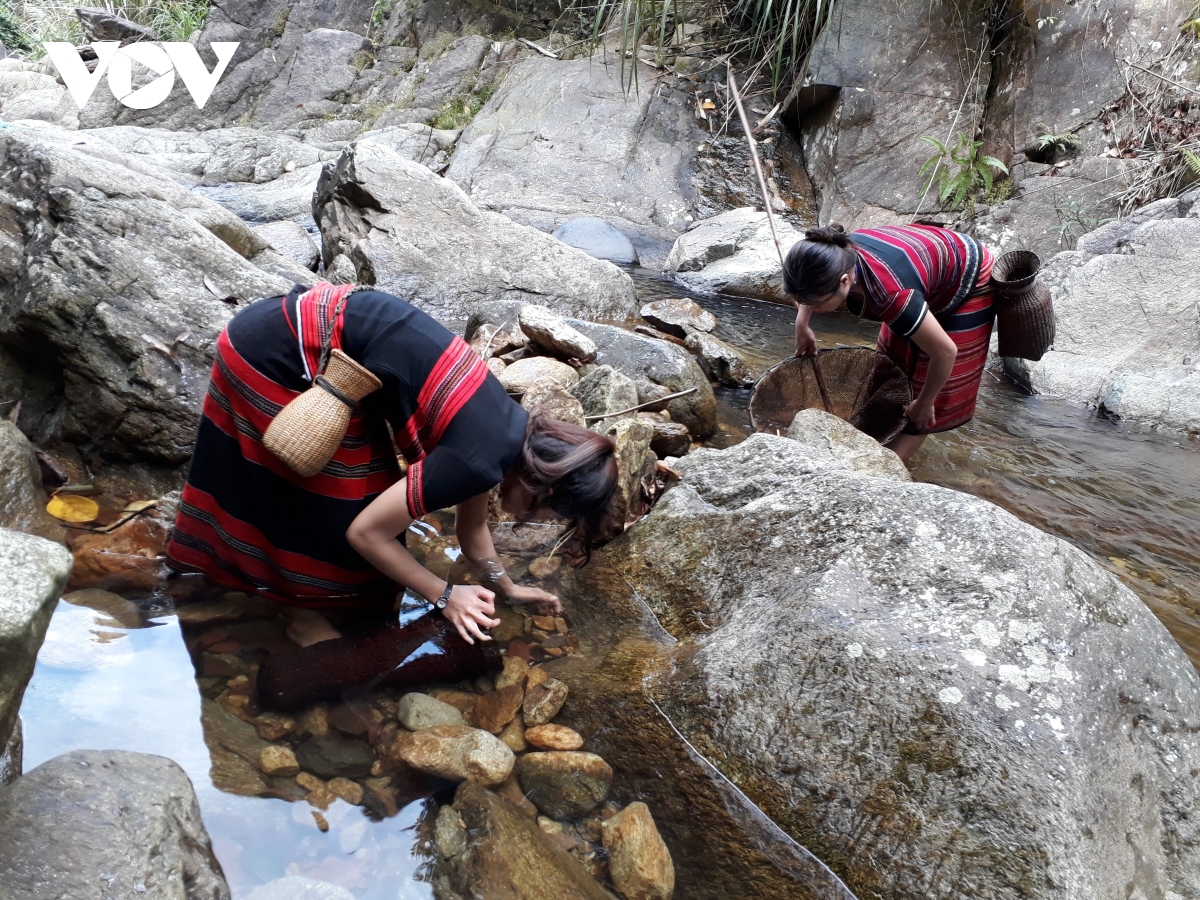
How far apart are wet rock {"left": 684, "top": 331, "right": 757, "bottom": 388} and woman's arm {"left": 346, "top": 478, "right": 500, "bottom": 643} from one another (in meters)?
2.91

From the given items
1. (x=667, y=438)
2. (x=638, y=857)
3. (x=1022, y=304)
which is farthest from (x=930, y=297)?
(x=638, y=857)

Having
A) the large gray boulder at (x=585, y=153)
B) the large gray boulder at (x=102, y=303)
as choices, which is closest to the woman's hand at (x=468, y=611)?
the large gray boulder at (x=102, y=303)

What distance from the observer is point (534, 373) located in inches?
150

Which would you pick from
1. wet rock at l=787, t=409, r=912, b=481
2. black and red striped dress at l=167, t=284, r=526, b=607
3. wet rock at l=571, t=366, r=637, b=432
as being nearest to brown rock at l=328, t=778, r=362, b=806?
black and red striped dress at l=167, t=284, r=526, b=607

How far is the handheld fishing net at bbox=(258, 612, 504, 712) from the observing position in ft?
7.16

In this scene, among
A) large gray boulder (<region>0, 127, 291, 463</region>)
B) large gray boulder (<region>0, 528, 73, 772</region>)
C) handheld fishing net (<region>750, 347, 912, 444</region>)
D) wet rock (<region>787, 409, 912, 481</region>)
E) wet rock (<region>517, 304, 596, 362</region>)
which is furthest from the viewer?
wet rock (<region>517, 304, 596, 362</region>)

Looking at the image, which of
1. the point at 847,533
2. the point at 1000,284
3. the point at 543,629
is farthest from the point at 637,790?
the point at 1000,284

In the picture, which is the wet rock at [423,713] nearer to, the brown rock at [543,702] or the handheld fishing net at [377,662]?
the handheld fishing net at [377,662]

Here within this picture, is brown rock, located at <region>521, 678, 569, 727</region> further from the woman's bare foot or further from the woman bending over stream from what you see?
the woman bending over stream

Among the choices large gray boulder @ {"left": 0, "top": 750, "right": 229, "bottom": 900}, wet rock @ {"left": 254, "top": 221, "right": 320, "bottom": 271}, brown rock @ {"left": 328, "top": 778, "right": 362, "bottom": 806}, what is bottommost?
brown rock @ {"left": 328, "top": 778, "right": 362, "bottom": 806}

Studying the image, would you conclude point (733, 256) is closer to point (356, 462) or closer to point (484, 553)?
point (484, 553)

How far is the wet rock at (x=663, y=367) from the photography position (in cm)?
412

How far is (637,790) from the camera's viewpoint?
2.08 metres

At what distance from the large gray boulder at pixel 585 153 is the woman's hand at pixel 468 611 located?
5.81 metres
